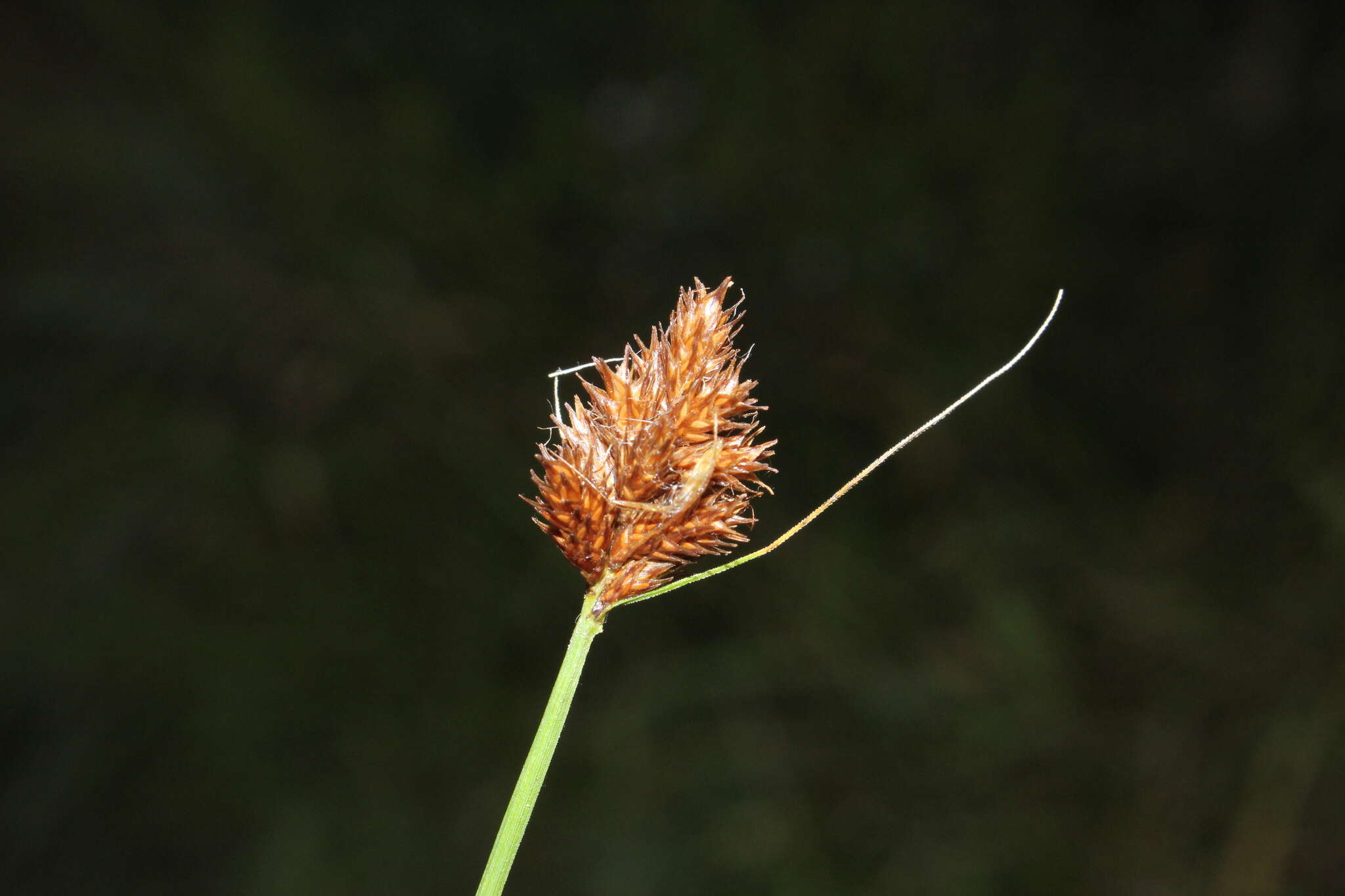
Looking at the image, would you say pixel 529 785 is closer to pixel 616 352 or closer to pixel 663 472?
pixel 663 472

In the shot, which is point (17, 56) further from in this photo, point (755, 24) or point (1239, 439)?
point (1239, 439)

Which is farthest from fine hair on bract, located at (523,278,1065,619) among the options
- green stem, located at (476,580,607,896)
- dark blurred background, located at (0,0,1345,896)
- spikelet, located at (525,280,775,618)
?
dark blurred background, located at (0,0,1345,896)

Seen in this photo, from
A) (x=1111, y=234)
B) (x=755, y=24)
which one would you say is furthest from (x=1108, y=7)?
(x=755, y=24)

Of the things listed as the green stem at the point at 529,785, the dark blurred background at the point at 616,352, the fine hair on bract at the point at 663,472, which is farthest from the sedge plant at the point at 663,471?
the dark blurred background at the point at 616,352

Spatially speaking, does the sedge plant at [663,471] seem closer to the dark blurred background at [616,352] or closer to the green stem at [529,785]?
the green stem at [529,785]

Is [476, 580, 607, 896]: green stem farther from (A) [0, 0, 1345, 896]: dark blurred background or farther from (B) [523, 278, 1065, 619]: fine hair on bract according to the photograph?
(A) [0, 0, 1345, 896]: dark blurred background
